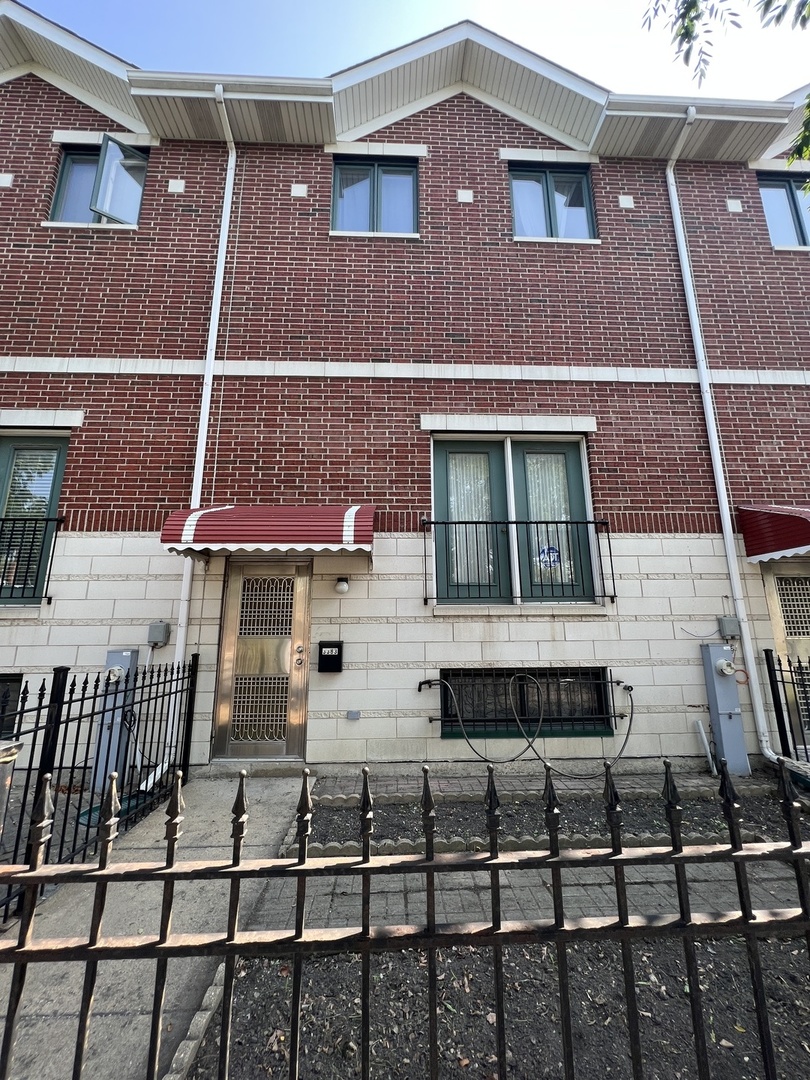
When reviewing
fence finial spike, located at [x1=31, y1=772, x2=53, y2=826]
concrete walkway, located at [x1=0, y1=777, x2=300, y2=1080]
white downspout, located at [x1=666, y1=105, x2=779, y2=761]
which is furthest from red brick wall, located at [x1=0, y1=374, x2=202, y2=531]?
white downspout, located at [x1=666, y1=105, x2=779, y2=761]

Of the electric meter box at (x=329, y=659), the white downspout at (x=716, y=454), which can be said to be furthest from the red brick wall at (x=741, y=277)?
the electric meter box at (x=329, y=659)

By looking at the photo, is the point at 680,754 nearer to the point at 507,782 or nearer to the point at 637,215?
the point at 507,782

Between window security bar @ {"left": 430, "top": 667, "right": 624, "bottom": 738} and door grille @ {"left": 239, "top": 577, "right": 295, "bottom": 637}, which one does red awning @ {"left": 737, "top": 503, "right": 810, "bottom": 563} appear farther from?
door grille @ {"left": 239, "top": 577, "right": 295, "bottom": 637}

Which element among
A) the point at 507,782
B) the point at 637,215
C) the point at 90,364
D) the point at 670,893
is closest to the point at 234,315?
the point at 90,364

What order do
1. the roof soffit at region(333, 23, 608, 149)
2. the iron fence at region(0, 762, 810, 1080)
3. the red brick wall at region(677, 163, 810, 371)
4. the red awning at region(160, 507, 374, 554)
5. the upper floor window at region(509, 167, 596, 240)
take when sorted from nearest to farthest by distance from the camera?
the iron fence at region(0, 762, 810, 1080) < the red awning at region(160, 507, 374, 554) < the red brick wall at region(677, 163, 810, 371) < the roof soffit at region(333, 23, 608, 149) < the upper floor window at region(509, 167, 596, 240)

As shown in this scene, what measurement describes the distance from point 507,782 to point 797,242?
9.35 m

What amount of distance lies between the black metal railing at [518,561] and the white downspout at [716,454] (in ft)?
5.27

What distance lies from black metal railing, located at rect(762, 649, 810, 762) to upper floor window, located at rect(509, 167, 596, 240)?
6746 mm

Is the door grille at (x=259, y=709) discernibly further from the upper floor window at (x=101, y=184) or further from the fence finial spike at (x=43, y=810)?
the upper floor window at (x=101, y=184)

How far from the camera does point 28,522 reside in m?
6.29

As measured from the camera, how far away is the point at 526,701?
6074mm

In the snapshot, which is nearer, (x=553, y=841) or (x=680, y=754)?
(x=553, y=841)

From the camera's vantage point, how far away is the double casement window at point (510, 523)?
21.2 ft

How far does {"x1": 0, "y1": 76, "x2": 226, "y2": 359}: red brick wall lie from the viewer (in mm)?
6746
